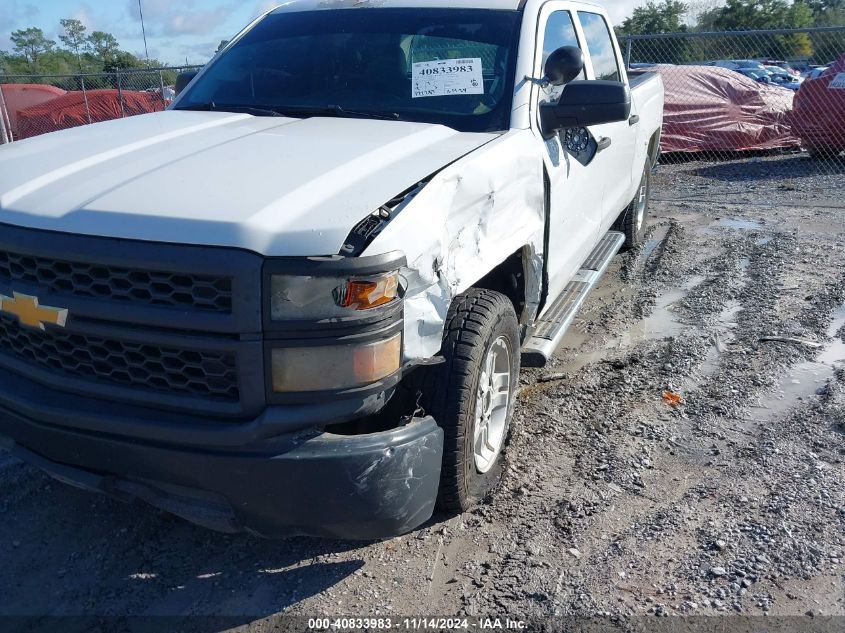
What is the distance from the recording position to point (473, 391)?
2.76 metres

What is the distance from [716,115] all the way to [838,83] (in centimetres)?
172

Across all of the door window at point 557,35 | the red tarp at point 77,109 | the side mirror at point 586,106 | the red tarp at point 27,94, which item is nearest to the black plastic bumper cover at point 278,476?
the side mirror at point 586,106

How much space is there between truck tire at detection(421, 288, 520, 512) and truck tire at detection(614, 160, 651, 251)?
3753 mm

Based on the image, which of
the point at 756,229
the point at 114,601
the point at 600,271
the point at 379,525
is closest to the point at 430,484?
the point at 379,525

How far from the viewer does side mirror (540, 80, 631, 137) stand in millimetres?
3373

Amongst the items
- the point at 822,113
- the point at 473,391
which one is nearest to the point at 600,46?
the point at 473,391

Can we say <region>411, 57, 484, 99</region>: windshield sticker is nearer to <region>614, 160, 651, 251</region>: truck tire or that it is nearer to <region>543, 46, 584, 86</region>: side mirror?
<region>543, 46, 584, 86</region>: side mirror

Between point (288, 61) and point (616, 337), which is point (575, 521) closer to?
point (616, 337)

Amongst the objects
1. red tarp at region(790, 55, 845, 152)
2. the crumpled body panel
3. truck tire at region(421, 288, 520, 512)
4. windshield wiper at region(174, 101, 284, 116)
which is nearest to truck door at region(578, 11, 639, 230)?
the crumpled body panel

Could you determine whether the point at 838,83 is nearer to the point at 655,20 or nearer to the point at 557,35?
the point at 557,35

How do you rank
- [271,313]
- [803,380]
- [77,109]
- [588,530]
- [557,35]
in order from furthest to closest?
[77,109]
[803,380]
[557,35]
[588,530]
[271,313]

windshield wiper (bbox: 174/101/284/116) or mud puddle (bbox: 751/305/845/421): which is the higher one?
windshield wiper (bbox: 174/101/284/116)

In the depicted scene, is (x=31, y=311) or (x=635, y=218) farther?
(x=635, y=218)

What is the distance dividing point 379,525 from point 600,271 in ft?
9.58
